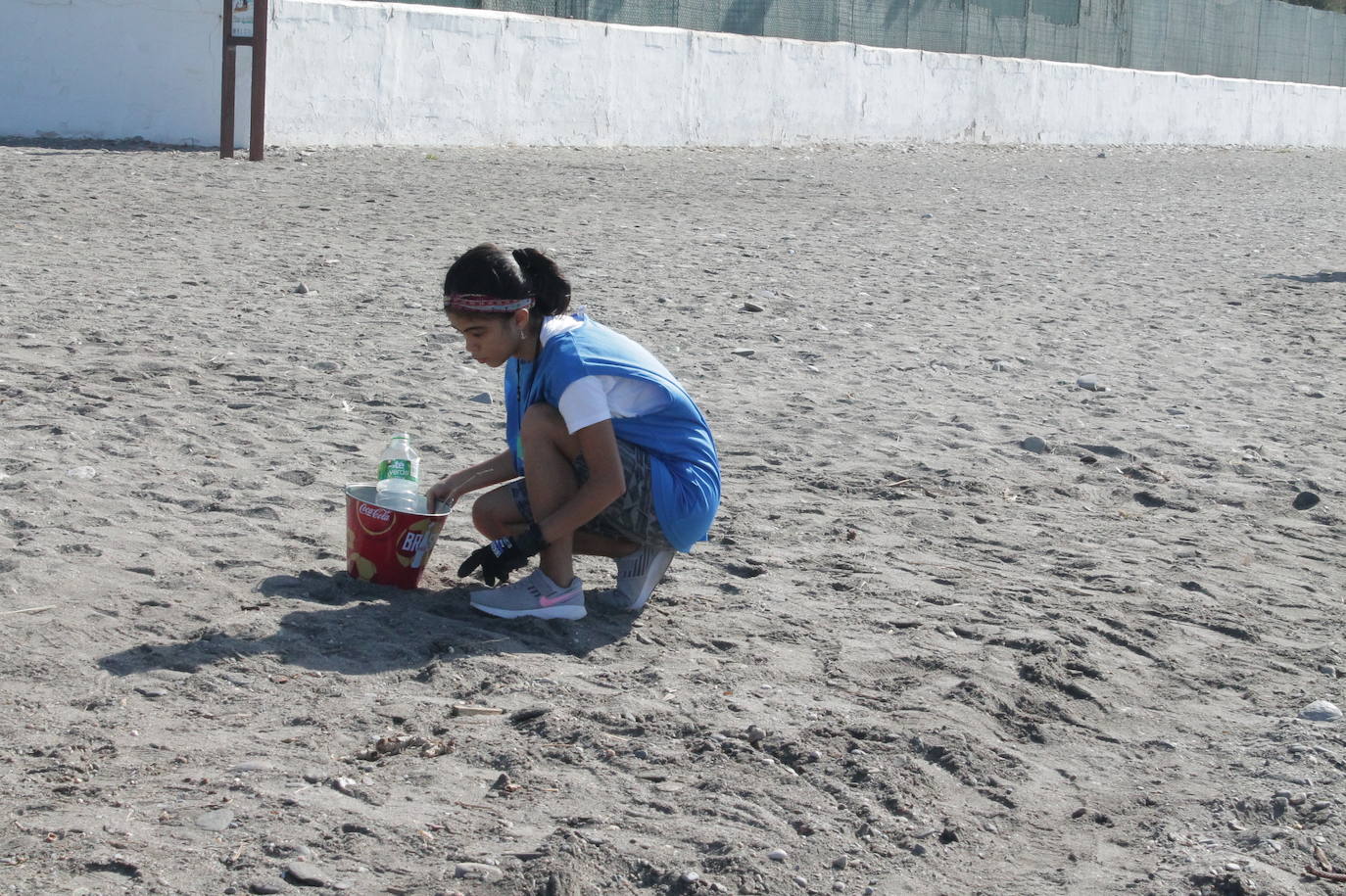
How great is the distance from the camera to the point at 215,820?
2.46 meters

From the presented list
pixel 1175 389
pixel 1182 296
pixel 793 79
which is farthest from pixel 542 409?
pixel 793 79

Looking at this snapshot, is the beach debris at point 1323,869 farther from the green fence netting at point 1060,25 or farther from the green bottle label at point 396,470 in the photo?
the green fence netting at point 1060,25

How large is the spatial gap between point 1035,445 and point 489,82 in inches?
450

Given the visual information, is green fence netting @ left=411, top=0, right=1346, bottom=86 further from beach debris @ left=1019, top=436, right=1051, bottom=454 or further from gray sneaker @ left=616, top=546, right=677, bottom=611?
gray sneaker @ left=616, top=546, right=677, bottom=611

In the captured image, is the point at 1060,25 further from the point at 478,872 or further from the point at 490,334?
the point at 478,872

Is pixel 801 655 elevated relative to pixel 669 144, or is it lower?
lower

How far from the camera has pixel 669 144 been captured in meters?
17.8

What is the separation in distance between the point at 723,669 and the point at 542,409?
736 millimetres

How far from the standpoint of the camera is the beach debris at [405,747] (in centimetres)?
278

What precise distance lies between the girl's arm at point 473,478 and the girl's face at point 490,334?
42 cm

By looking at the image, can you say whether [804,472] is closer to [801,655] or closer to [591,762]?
[801,655]

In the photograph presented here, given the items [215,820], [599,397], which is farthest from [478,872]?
[599,397]

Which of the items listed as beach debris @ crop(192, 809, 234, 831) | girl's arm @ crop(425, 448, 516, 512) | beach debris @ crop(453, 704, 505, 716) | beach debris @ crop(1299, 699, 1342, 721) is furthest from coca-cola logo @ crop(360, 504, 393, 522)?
beach debris @ crop(1299, 699, 1342, 721)

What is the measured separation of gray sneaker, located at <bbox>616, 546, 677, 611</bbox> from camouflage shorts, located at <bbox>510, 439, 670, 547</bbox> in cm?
4
